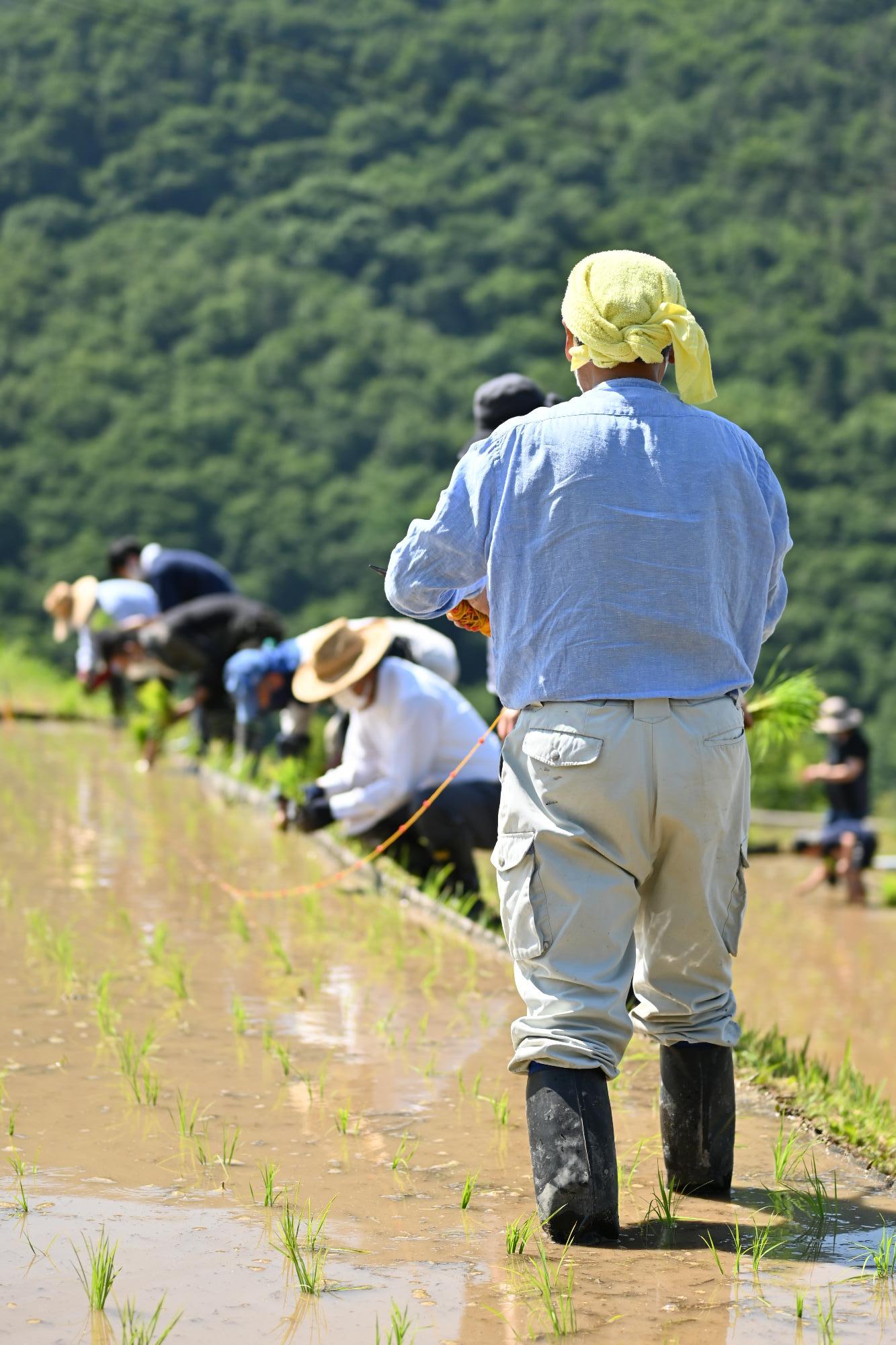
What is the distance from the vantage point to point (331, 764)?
8.38 m

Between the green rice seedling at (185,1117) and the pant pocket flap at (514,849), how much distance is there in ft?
3.02

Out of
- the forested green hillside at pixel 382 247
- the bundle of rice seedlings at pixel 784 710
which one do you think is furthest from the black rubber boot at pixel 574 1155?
A: the forested green hillside at pixel 382 247

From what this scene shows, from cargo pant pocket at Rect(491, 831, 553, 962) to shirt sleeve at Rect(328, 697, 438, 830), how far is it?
10.7 feet

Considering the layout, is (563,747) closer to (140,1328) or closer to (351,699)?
(140,1328)

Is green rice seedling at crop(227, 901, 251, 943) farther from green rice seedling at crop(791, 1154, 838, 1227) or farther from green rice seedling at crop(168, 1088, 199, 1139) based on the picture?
green rice seedling at crop(791, 1154, 838, 1227)

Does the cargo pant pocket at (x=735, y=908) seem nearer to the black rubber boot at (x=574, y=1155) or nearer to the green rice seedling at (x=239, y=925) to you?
the black rubber boot at (x=574, y=1155)

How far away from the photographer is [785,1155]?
3406 millimetres

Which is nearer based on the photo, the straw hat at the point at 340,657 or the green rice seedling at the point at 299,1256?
the green rice seedling at the point at 299,1256

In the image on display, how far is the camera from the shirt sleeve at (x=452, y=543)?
316 centimetres

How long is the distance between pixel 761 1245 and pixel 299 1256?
0.76m

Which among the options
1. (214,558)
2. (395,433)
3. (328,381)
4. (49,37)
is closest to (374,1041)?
(214,558)

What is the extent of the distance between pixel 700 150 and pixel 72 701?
45.6 m

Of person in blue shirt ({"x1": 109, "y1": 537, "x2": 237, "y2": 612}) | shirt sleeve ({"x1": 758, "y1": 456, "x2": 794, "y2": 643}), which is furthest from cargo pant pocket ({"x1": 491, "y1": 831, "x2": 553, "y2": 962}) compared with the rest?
person in blue shirt ({"x1": 109, "y1": 537, "x2": 237, "y2": 612})

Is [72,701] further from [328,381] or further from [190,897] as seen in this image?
[328,381]
